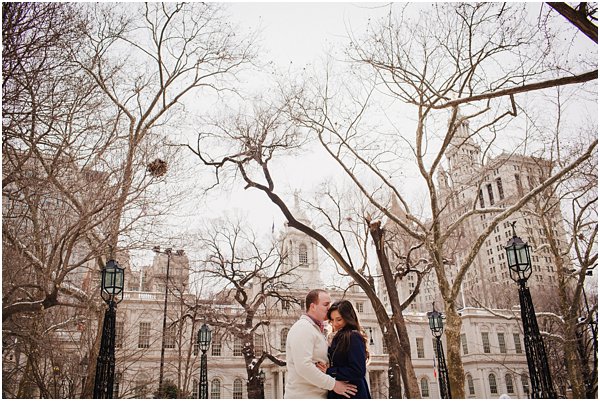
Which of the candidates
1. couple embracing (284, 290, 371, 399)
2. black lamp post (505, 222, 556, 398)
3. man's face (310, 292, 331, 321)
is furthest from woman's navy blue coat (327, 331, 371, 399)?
black lamp post (505, 222, 556, 398)

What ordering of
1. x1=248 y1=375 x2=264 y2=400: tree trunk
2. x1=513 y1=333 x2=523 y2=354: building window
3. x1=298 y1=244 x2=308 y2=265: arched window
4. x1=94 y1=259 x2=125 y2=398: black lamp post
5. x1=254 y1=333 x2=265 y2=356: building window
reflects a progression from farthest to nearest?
x1=513 y1=333 x2=523 y2=354: building window, x1=298 y1=244 x2=308 y2=265: arched window, x1=254 y1=333 x2=265 y2=356: building window, x1=248 y1=375 x2=264 y2=400: tree trunk, x1=94 y1=259 x2=125 y2=398: black lamp post

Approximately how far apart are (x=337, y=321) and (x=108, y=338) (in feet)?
17.8

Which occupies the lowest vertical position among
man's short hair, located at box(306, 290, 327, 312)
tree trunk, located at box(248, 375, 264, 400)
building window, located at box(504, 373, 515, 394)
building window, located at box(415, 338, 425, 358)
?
building window, located at box(504, 373, 515, 394)

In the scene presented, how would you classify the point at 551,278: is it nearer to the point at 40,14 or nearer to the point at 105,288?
the point at 105,288

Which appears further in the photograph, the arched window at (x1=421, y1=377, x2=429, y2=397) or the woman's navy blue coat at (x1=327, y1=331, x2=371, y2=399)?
the arched window at (x1=421, y1=377, x2=429, y2=397)

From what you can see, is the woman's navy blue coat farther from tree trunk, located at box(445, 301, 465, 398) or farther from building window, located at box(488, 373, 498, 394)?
building window, located at box(488, 373, 498, 394)

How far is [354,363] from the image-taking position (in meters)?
3.07

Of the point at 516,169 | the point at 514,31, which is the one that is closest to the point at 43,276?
the point at 514,31

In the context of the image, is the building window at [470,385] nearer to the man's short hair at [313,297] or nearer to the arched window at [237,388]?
the arched window at [237,388]

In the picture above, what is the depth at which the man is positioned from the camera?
299cm

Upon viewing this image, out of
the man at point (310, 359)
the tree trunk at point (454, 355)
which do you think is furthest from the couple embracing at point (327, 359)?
the tree trunk at point (454, 355)

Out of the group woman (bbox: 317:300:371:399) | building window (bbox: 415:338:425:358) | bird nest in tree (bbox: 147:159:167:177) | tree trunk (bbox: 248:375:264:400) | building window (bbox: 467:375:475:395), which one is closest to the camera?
woman (bbox: 317:300:371:399)

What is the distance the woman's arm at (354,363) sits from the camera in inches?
121

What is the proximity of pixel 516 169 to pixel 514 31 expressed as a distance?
6997 millimetres
